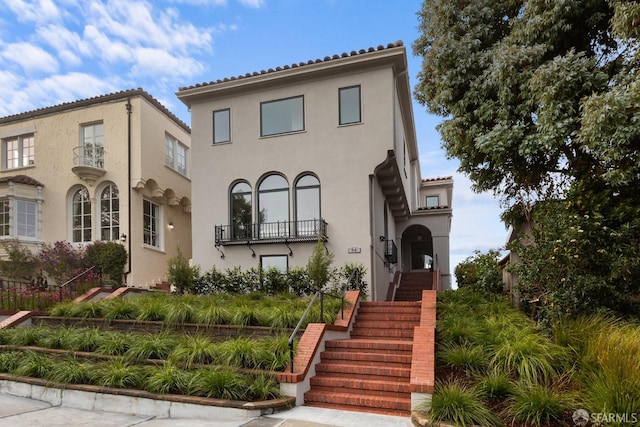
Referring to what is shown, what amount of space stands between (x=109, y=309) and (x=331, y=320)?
18.0ft

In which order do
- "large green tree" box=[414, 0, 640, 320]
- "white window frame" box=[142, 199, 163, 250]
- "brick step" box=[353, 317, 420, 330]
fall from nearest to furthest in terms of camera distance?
1. "large green tree" box=[414, 0, 640, 320]
2. "brick step" box=[353, 317, 420, 330]
3. "white window frame" box=[142, 199, 163, 250]

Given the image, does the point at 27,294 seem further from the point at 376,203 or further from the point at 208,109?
the point at 376,203

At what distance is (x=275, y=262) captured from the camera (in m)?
13.2

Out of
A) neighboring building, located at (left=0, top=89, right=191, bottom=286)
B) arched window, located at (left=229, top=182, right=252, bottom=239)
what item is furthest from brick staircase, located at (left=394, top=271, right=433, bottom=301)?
neighboring building, located at (left=0, top=89, right=191, bottom=286)

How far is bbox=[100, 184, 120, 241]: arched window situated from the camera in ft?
54.2

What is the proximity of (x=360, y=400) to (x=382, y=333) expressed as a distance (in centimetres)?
253

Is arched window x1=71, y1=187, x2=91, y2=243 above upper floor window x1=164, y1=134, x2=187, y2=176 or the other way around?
the other way around

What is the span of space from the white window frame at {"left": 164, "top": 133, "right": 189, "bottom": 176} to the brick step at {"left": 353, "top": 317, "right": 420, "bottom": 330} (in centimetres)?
1305

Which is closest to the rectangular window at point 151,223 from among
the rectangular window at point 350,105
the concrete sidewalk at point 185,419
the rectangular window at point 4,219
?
the rectangular window at point 4,219

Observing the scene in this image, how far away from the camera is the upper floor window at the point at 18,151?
1813cm

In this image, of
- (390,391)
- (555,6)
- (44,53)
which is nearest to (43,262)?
(44,53)

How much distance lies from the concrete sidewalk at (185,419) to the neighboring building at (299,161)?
6324 mm

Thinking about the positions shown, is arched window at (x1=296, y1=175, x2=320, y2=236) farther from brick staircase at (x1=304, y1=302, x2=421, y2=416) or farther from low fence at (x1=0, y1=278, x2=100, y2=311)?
low fence at (x1=0, y1=278, x2=100, y2=311)

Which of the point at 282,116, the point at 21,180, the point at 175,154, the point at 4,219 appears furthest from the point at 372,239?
the point at 4,219
